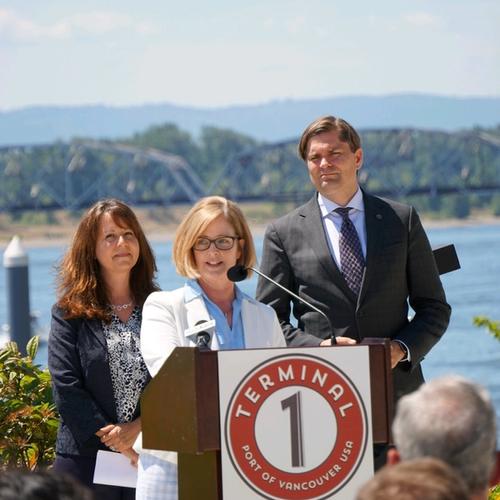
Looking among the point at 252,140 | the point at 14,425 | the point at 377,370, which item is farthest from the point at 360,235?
the point at 252,140

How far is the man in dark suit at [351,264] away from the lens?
4.43 metres

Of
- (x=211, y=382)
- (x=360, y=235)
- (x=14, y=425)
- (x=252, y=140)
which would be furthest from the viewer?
(x=252, y=140)

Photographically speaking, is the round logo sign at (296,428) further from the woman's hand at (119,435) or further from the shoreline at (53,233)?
the shoreline at (53,233)

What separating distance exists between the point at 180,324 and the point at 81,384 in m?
0.57

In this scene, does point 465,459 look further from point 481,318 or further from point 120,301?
point 481,318

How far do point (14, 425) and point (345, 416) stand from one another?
2176 millimetres

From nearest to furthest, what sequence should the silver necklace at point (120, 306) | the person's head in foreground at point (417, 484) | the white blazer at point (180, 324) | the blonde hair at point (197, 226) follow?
the person's head in foreground at point (417, 484) → the white blazer at point (180, 324) → the blonde hair at point (197, 226) → the silver necklace at point (120, 306)

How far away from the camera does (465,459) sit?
7.54 ft

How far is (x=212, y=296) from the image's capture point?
3.93 metres

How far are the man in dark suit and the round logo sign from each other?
38.8 inches

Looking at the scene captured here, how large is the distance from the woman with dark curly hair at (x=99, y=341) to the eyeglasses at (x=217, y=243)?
507mm

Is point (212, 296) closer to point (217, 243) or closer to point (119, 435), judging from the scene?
point (217, 243)

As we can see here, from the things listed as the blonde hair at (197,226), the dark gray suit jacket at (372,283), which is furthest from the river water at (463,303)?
the blonde hair at (197,226)

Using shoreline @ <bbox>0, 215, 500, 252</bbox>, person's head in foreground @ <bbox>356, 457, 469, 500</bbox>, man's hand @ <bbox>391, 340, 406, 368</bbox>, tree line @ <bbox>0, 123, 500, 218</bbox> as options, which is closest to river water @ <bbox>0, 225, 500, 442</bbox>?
shoreline @ <bbox>0, 215, 500, 252</bbox>
